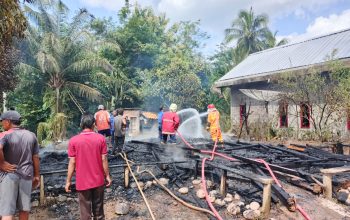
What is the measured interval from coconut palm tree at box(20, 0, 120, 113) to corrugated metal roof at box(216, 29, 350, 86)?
8945 mm

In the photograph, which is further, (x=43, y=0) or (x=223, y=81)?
(x=223, y=81)

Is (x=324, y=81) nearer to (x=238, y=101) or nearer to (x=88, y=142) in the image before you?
(x=238, y=101)

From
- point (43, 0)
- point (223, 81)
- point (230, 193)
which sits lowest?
point (230, 193)

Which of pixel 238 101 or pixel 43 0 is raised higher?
pixel 43 0

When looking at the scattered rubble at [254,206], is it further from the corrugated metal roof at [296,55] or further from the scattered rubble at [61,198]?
the corrugated metal roof at [296,55]

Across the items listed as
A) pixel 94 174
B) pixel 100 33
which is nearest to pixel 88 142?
pixel 94 174

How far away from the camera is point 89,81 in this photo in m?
21.8

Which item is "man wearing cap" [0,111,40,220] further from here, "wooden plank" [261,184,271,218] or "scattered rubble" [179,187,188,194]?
"wooden plank" [261,184,271,218]

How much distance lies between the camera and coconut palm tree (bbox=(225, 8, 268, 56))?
1385 inches

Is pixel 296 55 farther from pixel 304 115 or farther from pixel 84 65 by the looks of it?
pixel 84 65


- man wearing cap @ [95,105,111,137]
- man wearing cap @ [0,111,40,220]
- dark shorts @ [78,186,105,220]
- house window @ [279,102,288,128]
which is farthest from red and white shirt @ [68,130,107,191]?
house window @ [279,102,288,128]

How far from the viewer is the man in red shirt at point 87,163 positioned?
420 cm

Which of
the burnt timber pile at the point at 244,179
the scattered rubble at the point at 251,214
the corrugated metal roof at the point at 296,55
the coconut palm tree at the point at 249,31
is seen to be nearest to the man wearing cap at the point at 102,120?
the burnt timber pile at the point at 244,179

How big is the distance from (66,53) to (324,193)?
17.0 meters
